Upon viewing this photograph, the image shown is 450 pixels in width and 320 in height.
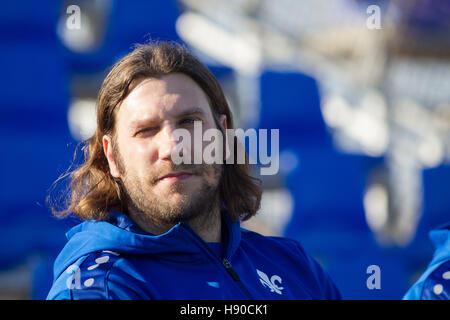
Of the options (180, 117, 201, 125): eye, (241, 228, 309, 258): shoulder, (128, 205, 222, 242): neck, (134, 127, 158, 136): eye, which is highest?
(180, 117, 201, 125): eye

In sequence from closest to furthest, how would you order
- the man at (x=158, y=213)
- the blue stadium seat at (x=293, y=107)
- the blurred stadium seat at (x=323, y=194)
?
the man at (x=158, y=213) → the blurred stadium seat at (x=323, y=194) → the blue stadium seat at (x=293, y=107)

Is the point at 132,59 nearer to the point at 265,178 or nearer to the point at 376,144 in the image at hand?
the point at 265,178

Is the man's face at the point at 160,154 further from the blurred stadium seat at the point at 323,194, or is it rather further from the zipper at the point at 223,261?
the blurred stadium seat at the point at 323,194

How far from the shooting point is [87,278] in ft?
4.86

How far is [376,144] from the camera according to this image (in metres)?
6.59

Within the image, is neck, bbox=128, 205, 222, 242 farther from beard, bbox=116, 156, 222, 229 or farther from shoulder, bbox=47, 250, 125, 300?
shoulder, bbox=47, 250, 125, 300

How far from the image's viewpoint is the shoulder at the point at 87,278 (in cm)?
145

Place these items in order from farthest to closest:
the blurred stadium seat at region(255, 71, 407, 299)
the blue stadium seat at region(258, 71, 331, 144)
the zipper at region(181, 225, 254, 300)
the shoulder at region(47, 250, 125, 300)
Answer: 1. the blue stadium seat at region(258, 71, 331, 144)
2. the blurred stadium seat at region(255, 71, 407, 299)
3. the zipper at region(181, 225, 254, 300)
4. the shoulder at region(47, 250, 125, 300)

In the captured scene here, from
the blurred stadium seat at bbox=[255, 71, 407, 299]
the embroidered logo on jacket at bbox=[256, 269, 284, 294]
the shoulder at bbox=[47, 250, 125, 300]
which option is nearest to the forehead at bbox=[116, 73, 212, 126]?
the shoulder at bbox=[47, 250, 125, 300]

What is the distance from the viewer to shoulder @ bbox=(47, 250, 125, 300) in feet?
4.75

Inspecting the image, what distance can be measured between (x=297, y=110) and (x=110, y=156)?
340 cm

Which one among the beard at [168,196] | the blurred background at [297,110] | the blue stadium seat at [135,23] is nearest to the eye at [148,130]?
the beard at [168,196]
